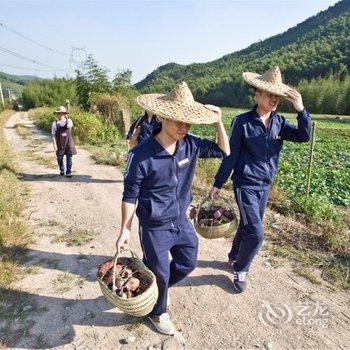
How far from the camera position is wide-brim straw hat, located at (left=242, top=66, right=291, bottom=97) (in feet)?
11.2

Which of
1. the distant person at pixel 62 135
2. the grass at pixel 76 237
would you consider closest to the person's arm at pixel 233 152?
the grass at pixel 76 237

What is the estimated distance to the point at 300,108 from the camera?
11.5 ft

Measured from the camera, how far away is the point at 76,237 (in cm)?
543

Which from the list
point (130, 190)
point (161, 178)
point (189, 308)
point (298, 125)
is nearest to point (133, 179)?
point (130, 190)

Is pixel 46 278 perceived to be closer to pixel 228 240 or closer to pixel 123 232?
pixel 123 232

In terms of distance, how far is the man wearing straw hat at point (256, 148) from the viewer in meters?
3.62

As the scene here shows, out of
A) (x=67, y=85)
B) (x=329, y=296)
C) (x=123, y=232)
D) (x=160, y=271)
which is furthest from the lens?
(x=67, y=85)

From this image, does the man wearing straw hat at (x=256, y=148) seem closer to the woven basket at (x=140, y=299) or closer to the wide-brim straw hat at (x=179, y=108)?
the wide-brim straw hat at (x=179, y=108)

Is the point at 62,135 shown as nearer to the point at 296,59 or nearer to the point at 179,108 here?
the point at 179,108

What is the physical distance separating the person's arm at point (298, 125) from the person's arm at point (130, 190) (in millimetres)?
1690

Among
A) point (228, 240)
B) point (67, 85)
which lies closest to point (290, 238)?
point (228, 240)

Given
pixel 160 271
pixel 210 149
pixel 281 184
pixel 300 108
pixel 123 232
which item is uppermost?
pixel 300 108

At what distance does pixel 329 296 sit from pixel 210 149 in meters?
2.22

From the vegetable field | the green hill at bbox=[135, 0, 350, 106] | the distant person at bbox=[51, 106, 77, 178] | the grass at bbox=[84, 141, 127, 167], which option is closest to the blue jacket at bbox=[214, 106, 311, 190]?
the vegetable field
